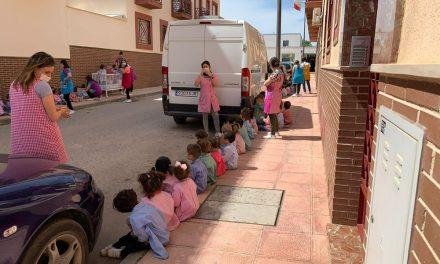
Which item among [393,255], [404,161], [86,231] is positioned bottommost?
[86,231]

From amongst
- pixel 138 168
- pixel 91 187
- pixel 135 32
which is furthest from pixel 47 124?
pixel 135 32

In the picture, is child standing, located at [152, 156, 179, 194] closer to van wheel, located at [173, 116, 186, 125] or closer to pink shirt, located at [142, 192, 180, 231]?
pink shirt, located at [142, 192, 180, 231]

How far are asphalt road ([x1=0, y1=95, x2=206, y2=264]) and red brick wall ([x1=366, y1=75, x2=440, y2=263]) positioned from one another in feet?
9.35

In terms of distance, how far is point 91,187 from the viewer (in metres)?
3.32

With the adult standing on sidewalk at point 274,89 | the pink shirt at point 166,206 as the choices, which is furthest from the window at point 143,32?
the pink shirt at point 166,206

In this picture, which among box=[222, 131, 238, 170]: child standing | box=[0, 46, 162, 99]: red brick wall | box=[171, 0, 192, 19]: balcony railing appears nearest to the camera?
box=[222, 131, 238, 170]: child standing

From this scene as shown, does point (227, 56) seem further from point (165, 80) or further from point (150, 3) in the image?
point (150, 3)

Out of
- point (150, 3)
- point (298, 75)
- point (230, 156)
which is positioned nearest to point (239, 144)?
point (230, 156)

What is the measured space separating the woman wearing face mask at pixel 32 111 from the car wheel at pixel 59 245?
44.0 inches

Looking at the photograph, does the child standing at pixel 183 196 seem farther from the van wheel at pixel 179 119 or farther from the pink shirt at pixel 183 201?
the van wheel at pixel 179 119

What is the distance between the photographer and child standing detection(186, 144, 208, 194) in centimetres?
499

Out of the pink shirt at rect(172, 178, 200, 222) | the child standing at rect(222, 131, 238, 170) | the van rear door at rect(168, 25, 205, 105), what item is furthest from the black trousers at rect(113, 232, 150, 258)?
the van rear door at rect(168, 25, 205, 105)

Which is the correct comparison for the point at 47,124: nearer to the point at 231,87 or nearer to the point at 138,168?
the point at 138,168

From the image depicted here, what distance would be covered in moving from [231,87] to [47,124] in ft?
18.3
